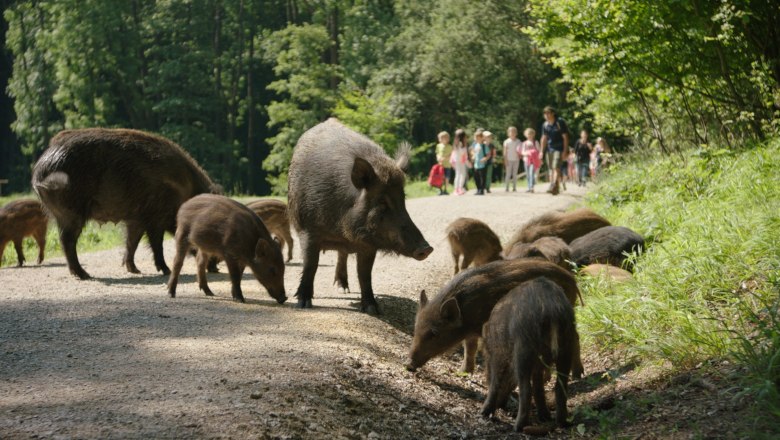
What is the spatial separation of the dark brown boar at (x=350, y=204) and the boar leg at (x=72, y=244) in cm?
283

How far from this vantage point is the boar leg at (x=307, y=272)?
25.6ft

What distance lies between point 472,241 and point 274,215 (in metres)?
3.23

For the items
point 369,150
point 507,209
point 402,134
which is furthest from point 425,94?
point 369,150

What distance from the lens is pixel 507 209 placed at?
52.9 feet

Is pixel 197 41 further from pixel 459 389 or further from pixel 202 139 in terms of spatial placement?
pixel 459 389

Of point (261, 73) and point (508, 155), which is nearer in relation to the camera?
point (508, 155)

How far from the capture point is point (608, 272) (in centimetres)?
771

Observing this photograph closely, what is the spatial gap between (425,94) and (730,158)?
31314mm

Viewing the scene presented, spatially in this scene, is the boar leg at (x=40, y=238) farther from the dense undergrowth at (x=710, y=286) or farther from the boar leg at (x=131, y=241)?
the dense undergrowth at (x=710, y=286)

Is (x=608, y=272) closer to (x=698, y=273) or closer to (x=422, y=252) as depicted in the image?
(x=698, y=273)

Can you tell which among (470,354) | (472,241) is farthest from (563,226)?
(470,354)

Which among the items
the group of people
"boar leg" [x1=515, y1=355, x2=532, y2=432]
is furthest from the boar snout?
the group of people

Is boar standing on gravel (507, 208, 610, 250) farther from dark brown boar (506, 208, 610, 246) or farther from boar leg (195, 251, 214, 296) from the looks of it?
boar leg (195, 251, 214, 296)

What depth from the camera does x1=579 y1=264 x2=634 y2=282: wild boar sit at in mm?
7713
